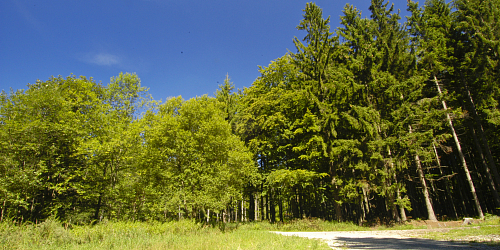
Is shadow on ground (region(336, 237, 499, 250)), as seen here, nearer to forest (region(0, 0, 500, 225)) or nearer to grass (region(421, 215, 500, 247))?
grass (region(421, 215, 500, 247))

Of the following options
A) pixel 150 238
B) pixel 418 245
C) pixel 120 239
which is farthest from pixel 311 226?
pixel 120 239

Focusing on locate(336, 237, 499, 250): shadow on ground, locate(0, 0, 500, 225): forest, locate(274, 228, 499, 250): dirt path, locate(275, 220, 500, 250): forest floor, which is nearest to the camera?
locate(336, 237, 499, 250): shadow on ground

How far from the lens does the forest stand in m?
14.6

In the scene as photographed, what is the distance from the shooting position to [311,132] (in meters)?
18.5

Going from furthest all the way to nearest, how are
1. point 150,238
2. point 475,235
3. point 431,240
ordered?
point 150,238, point 475,235, point 431,240

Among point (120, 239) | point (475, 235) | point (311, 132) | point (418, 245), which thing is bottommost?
point (475, 235)

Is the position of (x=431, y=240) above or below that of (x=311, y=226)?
above

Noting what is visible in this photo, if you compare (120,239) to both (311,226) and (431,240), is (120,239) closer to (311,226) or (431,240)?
(431,240)

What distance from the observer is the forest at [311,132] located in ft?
47.8

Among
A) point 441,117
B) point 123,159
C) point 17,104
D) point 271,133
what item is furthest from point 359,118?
point 17,104

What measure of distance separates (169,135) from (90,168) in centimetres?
595

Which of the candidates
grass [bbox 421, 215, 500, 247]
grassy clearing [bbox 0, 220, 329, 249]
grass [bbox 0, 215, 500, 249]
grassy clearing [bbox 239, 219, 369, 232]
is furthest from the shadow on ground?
grassy clearing [bbox 239, 219, 369, 232]

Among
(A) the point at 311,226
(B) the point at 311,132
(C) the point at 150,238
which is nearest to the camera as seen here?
(C) the point at 150,238

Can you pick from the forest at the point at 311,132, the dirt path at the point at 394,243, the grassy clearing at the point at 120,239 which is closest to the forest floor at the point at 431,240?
the dirt path at the point at 394,243
